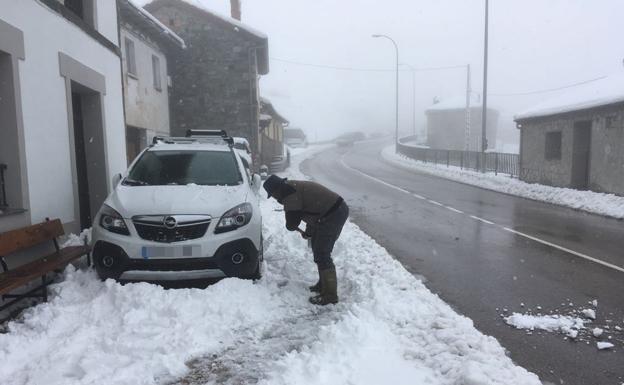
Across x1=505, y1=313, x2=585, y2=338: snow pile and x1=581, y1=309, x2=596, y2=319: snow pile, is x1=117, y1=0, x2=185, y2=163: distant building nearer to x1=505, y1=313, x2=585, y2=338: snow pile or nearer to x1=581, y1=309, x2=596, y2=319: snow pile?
x1=505, y1=313, x2=585, y2=338: snow pile

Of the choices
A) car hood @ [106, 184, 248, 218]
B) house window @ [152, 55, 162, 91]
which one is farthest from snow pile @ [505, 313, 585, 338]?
house window @ [152, 55, 162, 91]

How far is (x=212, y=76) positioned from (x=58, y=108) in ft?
50.0

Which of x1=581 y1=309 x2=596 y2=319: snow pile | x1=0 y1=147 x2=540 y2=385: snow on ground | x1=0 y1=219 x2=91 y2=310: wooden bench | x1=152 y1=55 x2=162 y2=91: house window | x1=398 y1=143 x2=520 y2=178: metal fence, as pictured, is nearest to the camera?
x1=0 y1=147 x2=540 y2=385: snow on ground

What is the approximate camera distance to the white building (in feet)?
18.7

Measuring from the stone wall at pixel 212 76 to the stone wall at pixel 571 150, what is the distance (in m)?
12.1

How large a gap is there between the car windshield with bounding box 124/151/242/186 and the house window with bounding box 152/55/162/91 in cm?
1253

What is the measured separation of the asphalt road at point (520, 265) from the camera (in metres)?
4.13

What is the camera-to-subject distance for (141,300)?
14.9 feet

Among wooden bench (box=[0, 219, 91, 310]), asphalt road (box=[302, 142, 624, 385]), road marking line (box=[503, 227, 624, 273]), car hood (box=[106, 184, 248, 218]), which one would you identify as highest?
car hood (box=[106, 184, 248, 218])

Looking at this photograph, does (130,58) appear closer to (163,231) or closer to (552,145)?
(163,231)

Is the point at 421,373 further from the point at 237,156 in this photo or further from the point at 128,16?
the point at 128,16

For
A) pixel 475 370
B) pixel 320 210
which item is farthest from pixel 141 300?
pixel 475 370

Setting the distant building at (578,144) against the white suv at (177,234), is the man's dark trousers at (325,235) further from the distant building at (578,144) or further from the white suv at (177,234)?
the distant building at (578,144)

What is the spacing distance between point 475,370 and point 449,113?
190 feet
